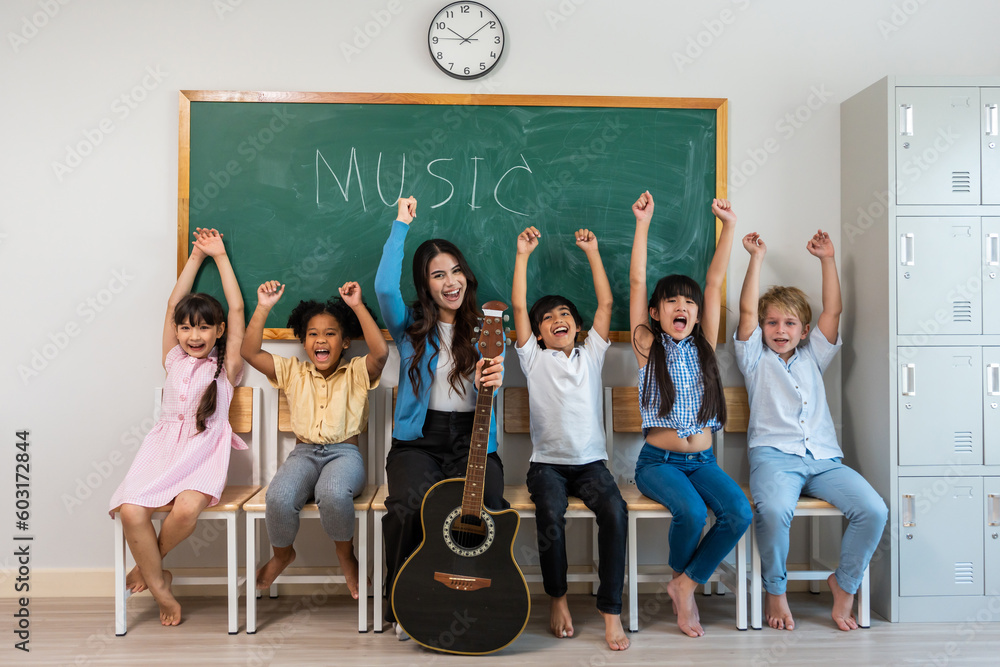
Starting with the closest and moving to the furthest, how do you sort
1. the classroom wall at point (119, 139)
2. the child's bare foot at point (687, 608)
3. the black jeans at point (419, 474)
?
1. the black jeans at point (419, 474)
2. the child's bare foot at point (687, 608)
3. the classroom wall at point (119, 139)

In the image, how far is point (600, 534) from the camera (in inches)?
79.8

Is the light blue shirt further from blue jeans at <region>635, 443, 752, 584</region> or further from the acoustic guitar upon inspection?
the acoustic guitar

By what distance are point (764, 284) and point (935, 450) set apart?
2.72 ft

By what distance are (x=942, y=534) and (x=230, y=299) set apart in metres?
2.69

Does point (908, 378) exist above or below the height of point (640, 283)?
below

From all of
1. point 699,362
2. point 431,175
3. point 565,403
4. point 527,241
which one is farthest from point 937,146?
point 431,175

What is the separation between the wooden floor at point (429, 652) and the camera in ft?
6.09

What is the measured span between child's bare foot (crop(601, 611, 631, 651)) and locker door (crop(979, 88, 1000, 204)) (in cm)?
194

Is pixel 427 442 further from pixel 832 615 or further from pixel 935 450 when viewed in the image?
pixel 935 450

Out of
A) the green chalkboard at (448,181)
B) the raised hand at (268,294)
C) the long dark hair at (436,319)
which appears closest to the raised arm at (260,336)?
the raised hand at (268,294)

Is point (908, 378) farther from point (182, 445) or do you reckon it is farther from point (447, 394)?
point (182, 445)

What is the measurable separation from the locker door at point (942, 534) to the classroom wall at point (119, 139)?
582 mm

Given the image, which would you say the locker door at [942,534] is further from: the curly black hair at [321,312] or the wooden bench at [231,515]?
the wooden bench at [231,515]

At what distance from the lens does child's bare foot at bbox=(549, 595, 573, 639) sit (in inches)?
79.4
